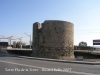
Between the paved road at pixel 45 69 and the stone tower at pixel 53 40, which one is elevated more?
the stone tower at pixel 53 40

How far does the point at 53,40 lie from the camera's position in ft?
88.3

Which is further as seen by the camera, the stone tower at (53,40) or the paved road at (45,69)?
the stone tower at (53,40)

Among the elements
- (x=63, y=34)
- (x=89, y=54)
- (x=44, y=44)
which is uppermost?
(x=63, y=34)

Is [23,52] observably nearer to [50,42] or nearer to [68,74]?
[50,42]

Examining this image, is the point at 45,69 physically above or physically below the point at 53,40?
below

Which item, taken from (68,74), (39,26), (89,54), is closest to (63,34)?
(39,26)

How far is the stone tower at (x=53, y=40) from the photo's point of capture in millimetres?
26875

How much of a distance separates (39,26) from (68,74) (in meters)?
20.5

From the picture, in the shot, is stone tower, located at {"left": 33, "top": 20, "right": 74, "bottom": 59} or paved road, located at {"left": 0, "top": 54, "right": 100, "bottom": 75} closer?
paved road, located at {"left": 0, "top": 54, "right": 100, "bottom": 75}

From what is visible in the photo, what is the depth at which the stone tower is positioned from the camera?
26875 mm

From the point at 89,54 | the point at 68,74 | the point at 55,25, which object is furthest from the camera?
the point at 89,54

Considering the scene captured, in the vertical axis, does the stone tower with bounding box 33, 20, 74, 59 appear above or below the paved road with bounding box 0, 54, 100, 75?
above

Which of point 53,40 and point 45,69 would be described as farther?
point 53,40

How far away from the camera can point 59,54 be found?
1075 inches
